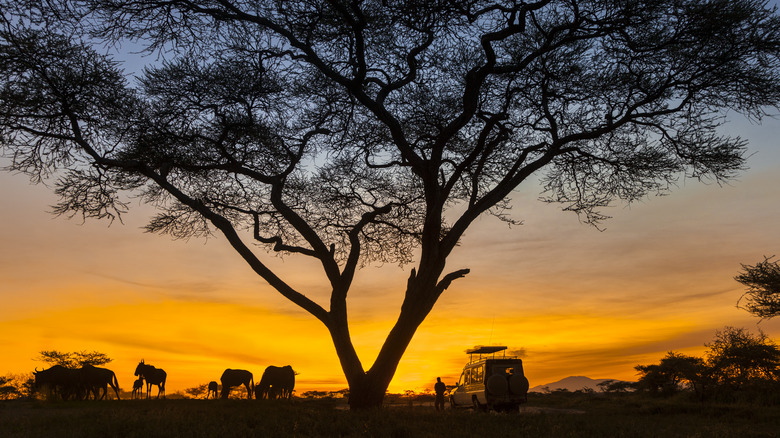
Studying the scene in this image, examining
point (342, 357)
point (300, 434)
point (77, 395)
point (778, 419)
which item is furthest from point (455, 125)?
point (77, 395)

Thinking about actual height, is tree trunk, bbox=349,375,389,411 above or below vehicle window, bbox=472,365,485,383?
below

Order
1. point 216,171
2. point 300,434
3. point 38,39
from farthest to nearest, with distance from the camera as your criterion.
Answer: point 216,171 < point 38,39 < point 300,434

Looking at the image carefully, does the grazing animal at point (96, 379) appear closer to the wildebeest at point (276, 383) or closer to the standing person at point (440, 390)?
the wildebeest at point (276, 383)

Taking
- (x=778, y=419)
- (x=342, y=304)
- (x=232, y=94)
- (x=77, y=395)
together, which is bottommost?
(x=778, y=419)

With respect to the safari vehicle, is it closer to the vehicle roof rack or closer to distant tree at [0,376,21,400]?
the vehicle roof rack

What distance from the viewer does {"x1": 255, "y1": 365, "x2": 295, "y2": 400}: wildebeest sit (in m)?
30.3

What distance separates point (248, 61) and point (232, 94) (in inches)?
43.3

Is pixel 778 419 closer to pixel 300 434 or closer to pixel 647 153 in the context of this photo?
pixel 647 153

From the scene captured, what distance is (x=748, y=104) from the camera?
52.3 feet

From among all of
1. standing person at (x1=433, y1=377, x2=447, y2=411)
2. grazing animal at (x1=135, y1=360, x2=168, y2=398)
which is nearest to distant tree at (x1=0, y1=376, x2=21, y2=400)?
grazing animal at (x1=135, y1=360, x2=168, y2=398)

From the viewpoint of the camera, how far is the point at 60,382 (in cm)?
2345

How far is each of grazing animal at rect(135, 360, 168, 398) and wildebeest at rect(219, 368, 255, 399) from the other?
2927mm

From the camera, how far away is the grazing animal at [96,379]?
24.2m

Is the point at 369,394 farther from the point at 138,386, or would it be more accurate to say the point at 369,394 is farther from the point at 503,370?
the point at 138,386
